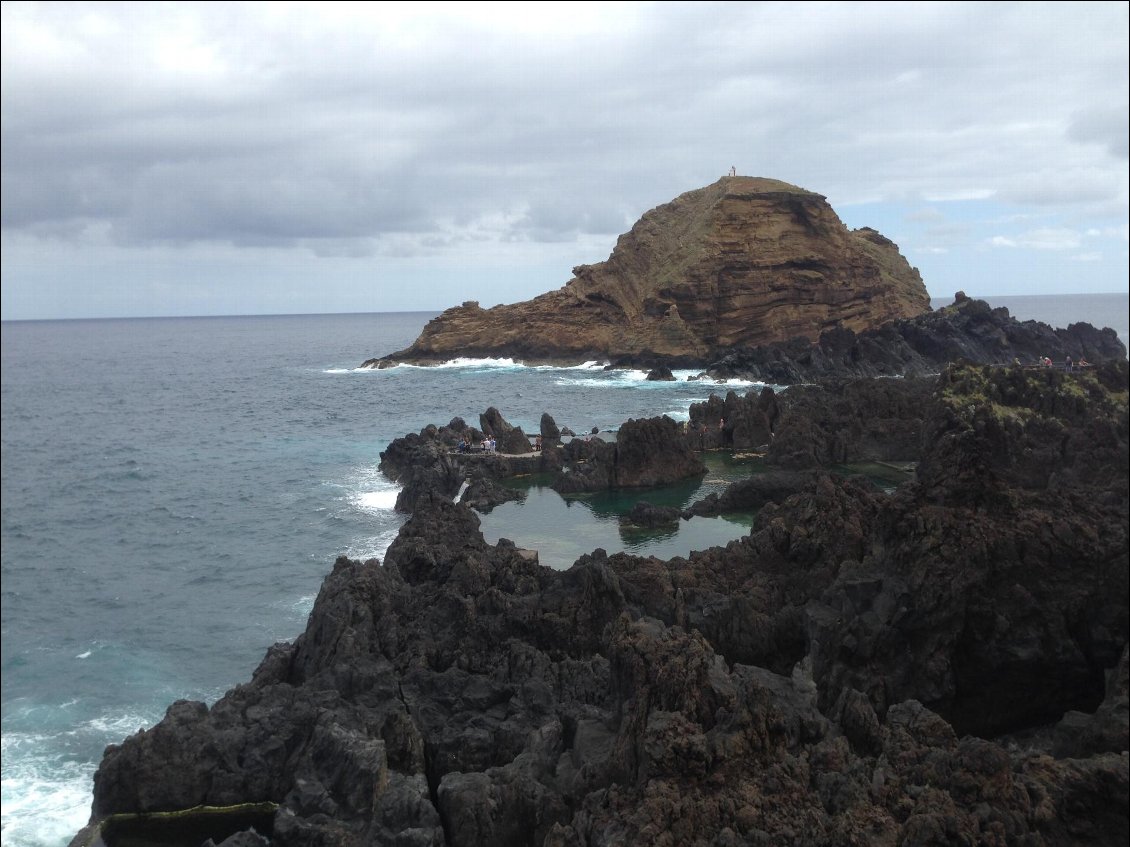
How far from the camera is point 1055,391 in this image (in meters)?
28.1

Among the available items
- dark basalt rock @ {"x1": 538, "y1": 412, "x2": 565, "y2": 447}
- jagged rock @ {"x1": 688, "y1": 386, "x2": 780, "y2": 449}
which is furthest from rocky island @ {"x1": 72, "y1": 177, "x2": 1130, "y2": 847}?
dark basalt rock @ {"x1": 538, "y1": 412, "x2": 565, "y2": 447}

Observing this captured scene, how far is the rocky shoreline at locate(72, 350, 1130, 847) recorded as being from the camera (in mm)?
9594

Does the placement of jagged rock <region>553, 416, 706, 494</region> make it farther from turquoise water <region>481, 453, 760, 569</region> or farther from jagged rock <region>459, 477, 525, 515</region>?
jagged rock <region>459, 477, 525, 515</region>

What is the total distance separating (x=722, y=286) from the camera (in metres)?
88.1

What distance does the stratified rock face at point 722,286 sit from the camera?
8819 cm

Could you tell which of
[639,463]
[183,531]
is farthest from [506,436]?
[183,531]

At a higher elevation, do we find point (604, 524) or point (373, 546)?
point (604, 524)

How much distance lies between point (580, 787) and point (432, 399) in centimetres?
6481

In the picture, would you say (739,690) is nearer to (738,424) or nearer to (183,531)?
(183,531)

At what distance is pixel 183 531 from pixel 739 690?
31908 millimetres

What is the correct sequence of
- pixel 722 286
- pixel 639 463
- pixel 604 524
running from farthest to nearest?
pixel 722 286, pixel 639 463, pixel 604 524

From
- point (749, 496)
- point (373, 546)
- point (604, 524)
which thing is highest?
point (749, 496)

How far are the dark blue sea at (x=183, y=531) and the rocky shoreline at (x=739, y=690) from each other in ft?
13.7

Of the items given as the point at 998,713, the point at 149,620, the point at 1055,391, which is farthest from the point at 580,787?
the point at 1055,391
